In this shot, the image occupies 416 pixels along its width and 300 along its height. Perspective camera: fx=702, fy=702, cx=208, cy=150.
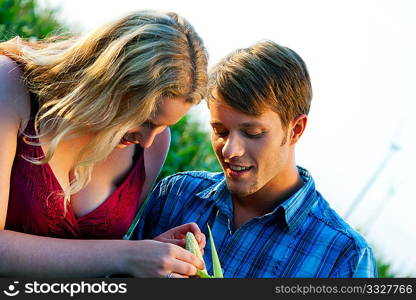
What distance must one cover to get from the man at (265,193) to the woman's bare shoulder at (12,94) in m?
0.83

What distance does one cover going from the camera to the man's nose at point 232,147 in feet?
9.73

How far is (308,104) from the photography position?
330 centimetres

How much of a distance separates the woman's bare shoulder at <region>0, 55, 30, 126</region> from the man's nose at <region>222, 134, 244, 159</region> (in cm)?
83

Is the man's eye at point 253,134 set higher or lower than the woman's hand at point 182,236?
higher

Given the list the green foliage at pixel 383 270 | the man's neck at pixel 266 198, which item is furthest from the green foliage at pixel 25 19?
the green foliage at pixel 383 270

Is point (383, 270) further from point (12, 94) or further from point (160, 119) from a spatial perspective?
point (12, 94)

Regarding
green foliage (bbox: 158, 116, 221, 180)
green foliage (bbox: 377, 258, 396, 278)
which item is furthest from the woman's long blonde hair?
green foliage (bbox: 377, 258, 396, 278)

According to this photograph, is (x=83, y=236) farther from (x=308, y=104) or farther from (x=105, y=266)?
(x=308, y=104)

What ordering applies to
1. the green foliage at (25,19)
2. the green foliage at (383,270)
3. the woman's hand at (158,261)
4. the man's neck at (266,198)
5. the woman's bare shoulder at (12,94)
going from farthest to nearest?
the green foliage at (383,270), the green foliage at (25,19), the man's neck at (266,198), the woman's bare shoulder at (12,94), the woman's hand at (158,261)

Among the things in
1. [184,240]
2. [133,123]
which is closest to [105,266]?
[184,240]

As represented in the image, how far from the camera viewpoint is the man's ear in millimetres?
3213

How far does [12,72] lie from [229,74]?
37.4 inches

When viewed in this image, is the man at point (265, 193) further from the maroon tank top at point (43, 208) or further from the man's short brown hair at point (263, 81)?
the maroon tank top at point (43, 208)

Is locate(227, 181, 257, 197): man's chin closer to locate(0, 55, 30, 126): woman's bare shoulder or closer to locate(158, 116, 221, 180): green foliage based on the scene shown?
locate(0, 55, 30, 126): woman's bare shoulder
